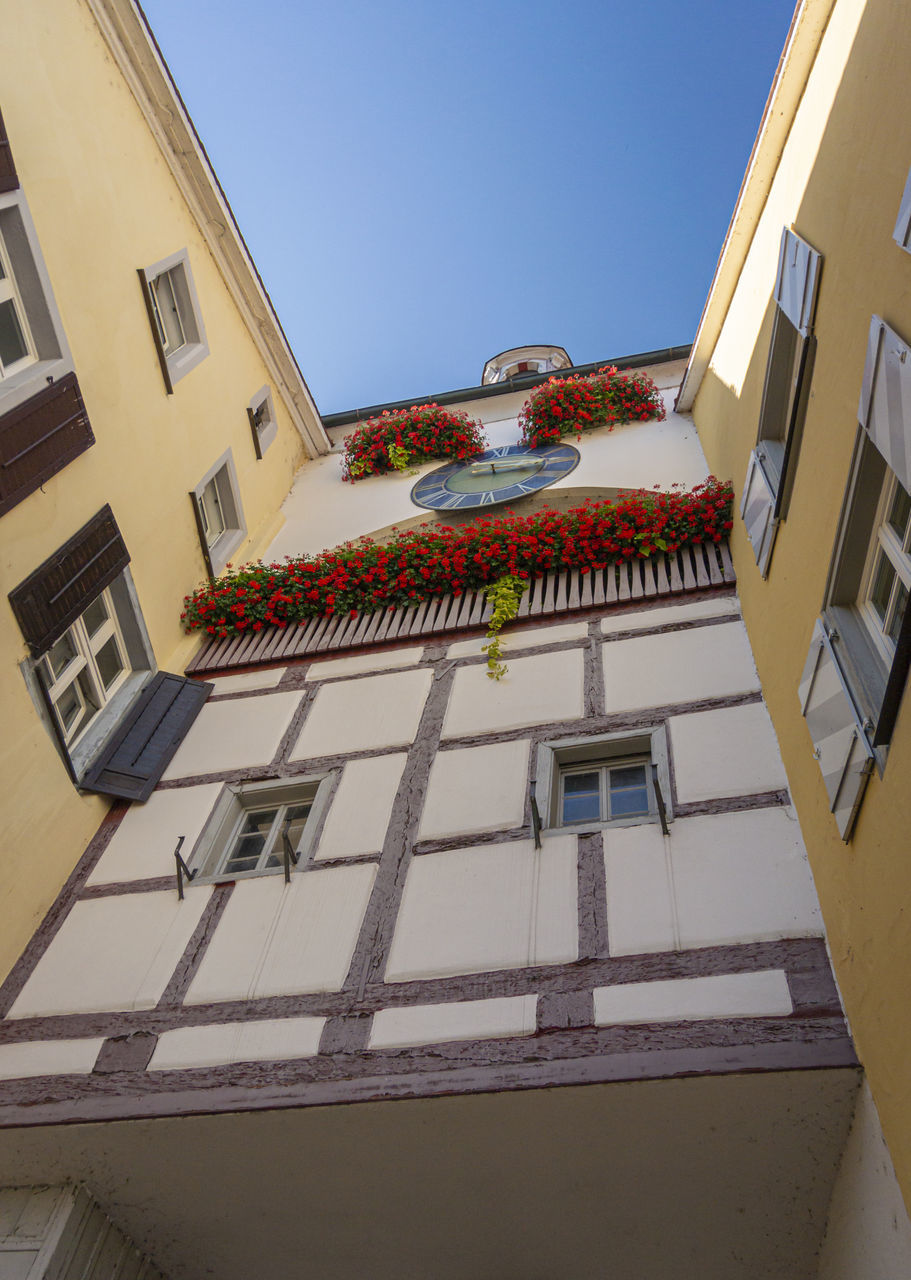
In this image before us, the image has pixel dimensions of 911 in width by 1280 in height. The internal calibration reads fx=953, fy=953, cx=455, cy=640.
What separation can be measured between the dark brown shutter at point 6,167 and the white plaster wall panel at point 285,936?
4.52m

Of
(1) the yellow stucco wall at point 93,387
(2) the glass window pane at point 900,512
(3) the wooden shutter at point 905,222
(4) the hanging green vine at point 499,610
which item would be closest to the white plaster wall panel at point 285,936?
(1) the yellow stucco wall at point 93,387

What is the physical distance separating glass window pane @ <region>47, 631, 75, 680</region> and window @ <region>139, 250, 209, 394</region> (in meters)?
2.69

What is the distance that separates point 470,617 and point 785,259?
3.16 meters

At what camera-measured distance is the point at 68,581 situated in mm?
6109

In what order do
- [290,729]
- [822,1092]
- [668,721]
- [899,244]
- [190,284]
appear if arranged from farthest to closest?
[190,284] < [290,729] < [668,721] < [822,1092] < [899,244]

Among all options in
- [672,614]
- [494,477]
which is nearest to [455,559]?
[672,614]

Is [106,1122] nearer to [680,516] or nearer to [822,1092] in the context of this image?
[822,1092]

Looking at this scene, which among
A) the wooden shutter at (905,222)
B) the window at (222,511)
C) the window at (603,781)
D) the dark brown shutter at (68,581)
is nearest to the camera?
the wooden shutter at (905,222)

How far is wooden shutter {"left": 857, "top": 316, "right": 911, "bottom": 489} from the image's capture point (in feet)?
10.0

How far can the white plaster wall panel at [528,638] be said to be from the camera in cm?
669

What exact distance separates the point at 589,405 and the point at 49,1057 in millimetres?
8029

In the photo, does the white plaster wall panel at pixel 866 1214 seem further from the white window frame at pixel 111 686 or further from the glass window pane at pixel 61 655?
the glass window pane at pixel 61 655

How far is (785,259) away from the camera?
5203mm

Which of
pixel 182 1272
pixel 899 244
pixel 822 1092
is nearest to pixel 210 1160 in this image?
pixel 182 1272
